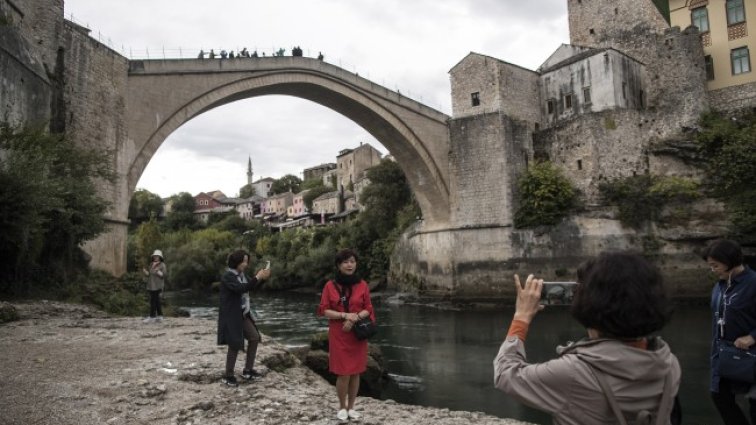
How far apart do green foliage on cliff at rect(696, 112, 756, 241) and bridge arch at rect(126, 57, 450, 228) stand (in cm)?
1004

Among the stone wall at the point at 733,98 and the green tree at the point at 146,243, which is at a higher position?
the stone wall at the point at 733,98

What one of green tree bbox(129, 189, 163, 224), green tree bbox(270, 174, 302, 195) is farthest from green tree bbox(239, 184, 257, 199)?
green tree bbox(129, 189, 163, 224)

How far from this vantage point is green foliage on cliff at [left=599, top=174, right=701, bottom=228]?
60.6ft

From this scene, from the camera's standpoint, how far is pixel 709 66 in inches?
811

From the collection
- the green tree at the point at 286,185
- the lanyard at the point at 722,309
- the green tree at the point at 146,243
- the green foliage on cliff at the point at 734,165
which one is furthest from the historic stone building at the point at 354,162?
the lanyard at the point at 722,309

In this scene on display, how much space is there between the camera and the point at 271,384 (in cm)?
514

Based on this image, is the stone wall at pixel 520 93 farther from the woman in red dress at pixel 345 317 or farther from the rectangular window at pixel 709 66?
the woman in red dress at pixel 345 317

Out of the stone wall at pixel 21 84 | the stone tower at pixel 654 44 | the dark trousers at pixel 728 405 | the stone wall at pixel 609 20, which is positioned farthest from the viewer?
the stone wall at pixel 609 20

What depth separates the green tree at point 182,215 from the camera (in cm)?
6169

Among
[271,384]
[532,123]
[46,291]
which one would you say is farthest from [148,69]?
[532,123]

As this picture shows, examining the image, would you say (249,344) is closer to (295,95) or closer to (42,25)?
(42,25)

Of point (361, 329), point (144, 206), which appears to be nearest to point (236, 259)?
point (361, 329)

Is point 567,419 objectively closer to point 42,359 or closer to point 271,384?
point 271,384

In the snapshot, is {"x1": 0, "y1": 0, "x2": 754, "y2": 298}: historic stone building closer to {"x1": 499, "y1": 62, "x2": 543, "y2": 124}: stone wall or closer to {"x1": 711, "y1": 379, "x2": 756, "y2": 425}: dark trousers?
{"x1": 499, "y1": 62, "x2": 543, "y2": 124}: stone wall
